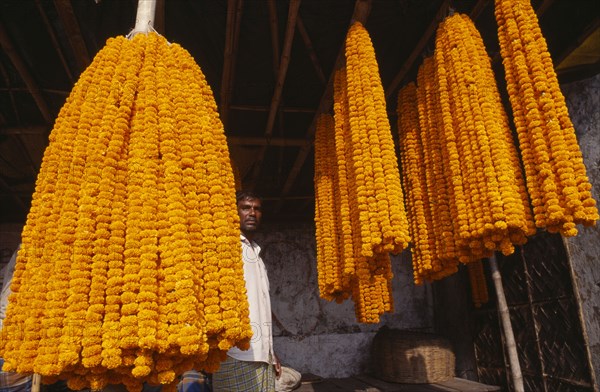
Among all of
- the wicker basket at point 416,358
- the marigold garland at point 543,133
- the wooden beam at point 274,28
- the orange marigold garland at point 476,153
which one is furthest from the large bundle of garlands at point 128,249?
the wicker basket at point 416,358

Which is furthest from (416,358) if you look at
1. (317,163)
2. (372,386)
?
(317,163)

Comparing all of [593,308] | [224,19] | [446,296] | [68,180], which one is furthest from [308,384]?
[68,180]

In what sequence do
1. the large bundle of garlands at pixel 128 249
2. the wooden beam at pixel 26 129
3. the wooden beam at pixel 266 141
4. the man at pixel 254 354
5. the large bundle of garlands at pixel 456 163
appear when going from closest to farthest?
the large bundle of garlands at pixel 128 249
the large bundle of garlands at pixel 456 163
the man at pixel 254 354
the wooden beam at pixel 26 129
the wooden beam at pixel 266 141

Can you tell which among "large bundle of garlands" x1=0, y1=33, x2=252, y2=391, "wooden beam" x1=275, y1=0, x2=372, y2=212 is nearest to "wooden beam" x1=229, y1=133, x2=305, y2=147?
"wooden beam" x1=275, y1=0, x2=372, y2=212

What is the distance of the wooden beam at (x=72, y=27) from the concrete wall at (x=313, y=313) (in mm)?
4443

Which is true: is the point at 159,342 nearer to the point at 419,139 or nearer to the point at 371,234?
the point at 371,234

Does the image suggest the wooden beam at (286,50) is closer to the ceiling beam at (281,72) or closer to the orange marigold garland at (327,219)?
the ceiling beam at (281,72)

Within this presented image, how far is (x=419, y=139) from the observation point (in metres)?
2.91

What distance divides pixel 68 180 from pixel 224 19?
264 cm

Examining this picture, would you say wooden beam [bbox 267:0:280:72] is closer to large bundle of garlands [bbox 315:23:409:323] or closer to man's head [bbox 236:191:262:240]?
large bundle of garlands [bbox 315:23:409:323]

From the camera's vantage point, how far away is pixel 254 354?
2.57 metres

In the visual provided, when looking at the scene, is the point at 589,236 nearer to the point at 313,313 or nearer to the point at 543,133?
the point at 543,133

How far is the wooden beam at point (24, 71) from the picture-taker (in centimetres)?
318

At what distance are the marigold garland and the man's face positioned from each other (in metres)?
1.95
